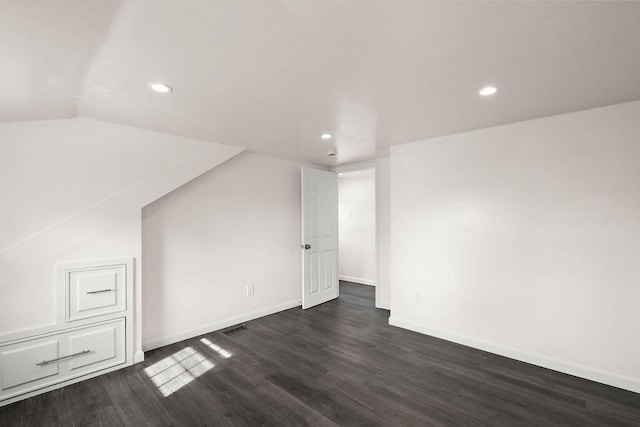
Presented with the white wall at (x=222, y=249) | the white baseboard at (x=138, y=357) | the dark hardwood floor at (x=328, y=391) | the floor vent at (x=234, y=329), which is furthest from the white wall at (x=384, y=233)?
the white baseboard at (x=138, y=357)

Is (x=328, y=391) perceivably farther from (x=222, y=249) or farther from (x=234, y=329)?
(x=222, y=249)

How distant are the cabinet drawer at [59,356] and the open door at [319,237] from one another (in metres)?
2.37

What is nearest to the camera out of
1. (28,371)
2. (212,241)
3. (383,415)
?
(383,415)

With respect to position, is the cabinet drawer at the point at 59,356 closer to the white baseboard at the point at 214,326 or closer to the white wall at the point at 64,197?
the white wall at the point at 64,197

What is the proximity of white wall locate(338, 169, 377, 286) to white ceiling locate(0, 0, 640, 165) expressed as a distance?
3581mm

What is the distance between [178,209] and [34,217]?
118 centimetres

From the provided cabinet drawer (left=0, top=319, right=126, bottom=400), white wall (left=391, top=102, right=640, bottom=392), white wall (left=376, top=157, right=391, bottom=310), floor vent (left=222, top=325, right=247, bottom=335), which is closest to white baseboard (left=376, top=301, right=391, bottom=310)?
white wall (left=376, top=157, right=391, bottom=310)

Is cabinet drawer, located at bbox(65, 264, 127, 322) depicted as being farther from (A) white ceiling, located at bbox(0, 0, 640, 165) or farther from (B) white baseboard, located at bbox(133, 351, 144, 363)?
(A) white ceiling, located at bbox(0, 0, 640, 165)

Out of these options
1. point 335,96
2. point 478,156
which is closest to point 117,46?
point 335,96

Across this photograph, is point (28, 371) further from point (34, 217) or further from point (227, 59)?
point (227, 59)


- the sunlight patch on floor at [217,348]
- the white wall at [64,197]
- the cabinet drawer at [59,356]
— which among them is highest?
the white wall at [64,197]

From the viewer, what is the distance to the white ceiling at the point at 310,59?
1240 mm

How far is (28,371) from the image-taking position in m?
2.25

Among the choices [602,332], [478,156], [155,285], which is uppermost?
[478,156]
